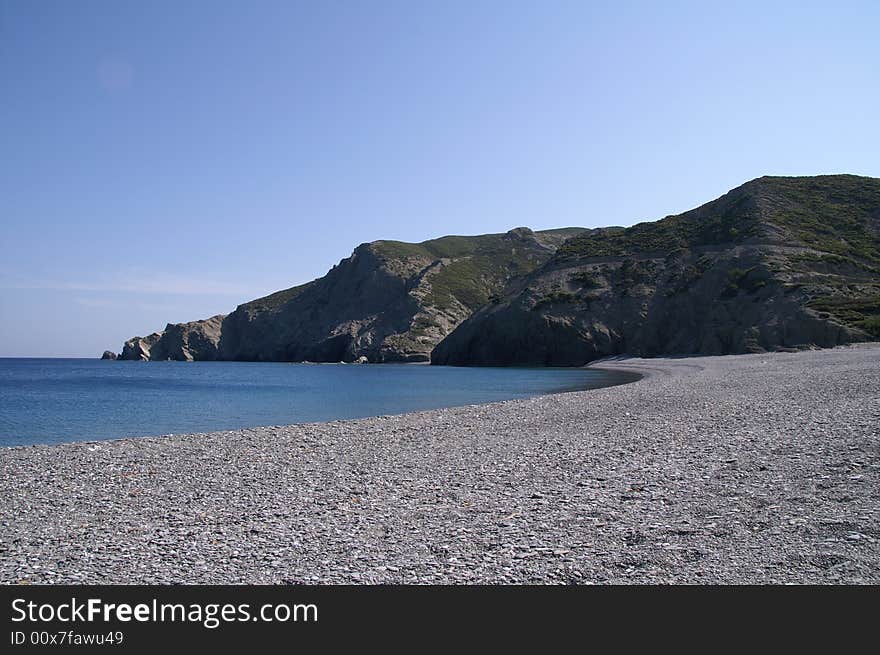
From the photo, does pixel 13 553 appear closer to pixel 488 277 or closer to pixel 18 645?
pixel 18 645

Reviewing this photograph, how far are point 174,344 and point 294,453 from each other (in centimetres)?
18501

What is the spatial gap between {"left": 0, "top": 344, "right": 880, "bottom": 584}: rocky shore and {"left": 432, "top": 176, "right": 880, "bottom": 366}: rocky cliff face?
57599 mm

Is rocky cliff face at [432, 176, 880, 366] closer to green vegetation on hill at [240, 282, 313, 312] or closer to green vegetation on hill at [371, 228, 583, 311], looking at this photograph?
green vegetation on hill at [371, 228, 583, 311]

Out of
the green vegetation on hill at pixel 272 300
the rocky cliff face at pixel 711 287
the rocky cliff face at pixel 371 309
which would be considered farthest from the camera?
the green vegetation on hill at pixel 272 300

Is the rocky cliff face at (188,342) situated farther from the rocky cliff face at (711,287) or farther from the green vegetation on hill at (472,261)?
the rocky cliff face at (711,287)

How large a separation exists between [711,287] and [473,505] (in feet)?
283

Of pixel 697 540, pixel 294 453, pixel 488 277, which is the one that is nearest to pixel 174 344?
pixel 488 277

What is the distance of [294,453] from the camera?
56.7ft

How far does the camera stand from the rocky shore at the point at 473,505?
736 centimetres

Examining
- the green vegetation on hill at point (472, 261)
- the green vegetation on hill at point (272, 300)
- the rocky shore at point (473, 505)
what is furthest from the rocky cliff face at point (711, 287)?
the green vegetation on hill at point (272, 300)

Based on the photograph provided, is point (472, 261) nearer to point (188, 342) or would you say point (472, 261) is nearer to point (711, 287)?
point (188, 342)

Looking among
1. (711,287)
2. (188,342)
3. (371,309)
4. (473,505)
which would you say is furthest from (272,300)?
(473,505)

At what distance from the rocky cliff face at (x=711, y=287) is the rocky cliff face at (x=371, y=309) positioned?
23371 mm

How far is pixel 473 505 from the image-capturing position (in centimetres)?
1050
